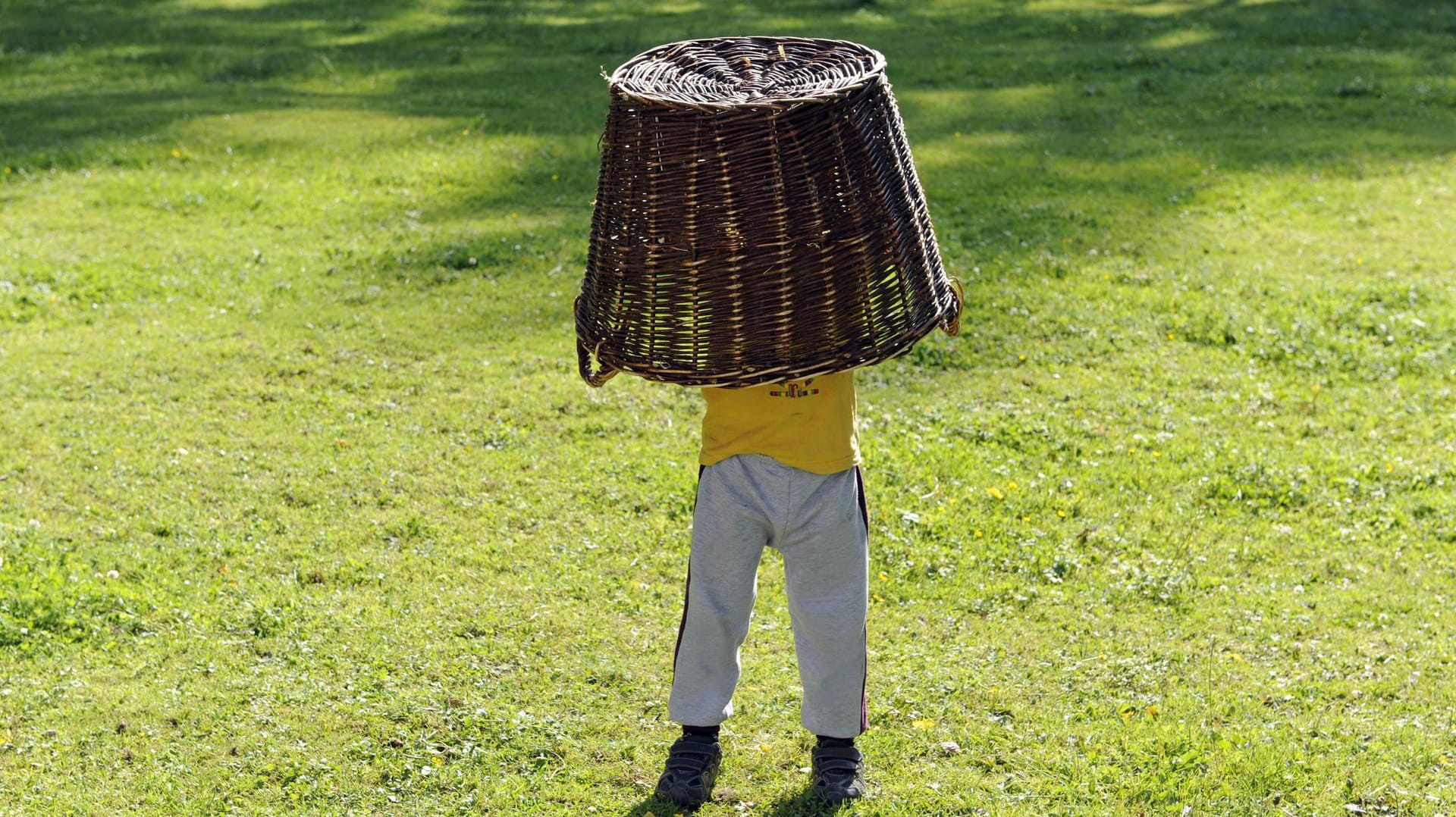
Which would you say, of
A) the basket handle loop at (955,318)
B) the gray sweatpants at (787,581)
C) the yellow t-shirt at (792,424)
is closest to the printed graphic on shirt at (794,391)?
the yellow t-shirt at (792,424)

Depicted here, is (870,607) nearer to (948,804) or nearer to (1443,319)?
(948,804)

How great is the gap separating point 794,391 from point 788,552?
507mm

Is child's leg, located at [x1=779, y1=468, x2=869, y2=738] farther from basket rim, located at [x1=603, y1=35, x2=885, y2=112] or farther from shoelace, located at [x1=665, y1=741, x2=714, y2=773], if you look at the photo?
basket rim, located at [x1=603, y1=35, x2=885, y2=112]

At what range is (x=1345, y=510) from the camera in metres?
6.69

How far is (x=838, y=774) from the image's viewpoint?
15.2ft

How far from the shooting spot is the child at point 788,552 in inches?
166

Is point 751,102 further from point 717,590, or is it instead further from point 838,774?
point 838,774

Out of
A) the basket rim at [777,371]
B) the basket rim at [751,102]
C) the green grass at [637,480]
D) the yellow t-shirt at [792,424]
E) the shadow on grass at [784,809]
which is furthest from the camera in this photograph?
the green grass at [637,480]

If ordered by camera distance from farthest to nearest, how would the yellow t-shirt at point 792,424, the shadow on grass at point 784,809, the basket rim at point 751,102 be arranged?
1. the shadow on grass at point 784,809
2. the yellow t-shirt at point 792,424
3. the basket rim at point 751,102

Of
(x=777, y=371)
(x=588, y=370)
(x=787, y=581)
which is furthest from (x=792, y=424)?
(x=588, y=370)

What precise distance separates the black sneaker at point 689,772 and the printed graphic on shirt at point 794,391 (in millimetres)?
1219

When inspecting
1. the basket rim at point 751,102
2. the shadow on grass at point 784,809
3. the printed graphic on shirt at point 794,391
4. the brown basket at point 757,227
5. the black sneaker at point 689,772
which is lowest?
the shadow on grass at point 784,809

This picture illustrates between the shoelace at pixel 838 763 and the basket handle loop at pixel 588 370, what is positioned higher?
the basket handle loop at pixel 588 370

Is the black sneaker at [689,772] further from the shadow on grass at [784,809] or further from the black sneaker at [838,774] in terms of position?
the black sneaker at [838,774]
